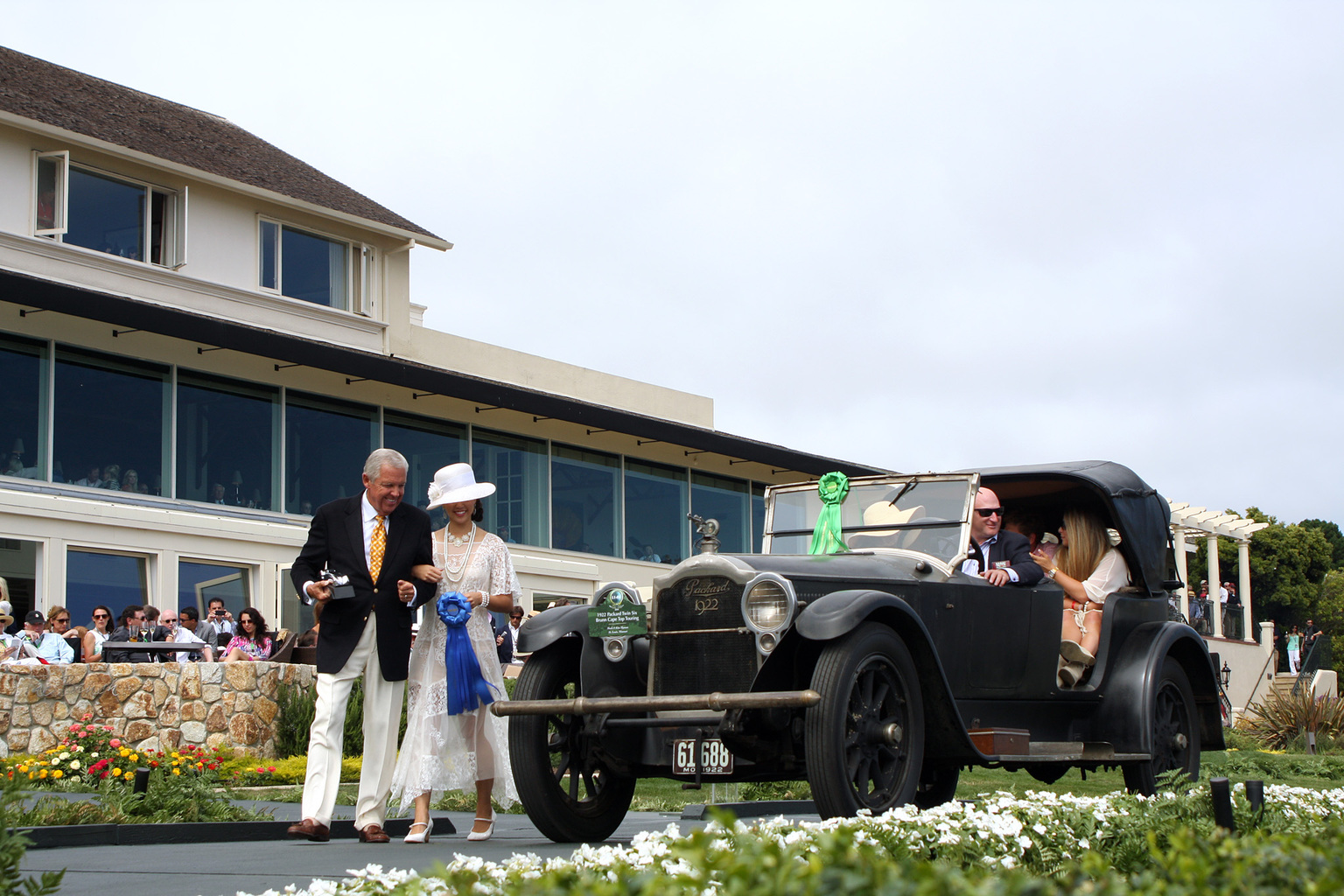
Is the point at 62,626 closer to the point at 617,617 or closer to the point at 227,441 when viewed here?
the point at 227,441

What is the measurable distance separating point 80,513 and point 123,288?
171 inches

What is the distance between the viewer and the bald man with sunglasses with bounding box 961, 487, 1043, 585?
8.75 metres

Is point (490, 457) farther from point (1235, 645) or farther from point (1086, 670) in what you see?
point (1235, 645)

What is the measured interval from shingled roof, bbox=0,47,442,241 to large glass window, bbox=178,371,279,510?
12.4ft

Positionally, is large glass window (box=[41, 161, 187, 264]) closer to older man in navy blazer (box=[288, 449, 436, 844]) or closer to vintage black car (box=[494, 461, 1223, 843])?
older man in navy blazer (box=[288, 449, 436, 844])

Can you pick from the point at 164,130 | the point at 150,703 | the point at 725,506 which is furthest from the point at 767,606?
the point at 725,506

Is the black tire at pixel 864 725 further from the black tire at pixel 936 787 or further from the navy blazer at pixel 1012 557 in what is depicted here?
the navy blazer at pixel 1012 557

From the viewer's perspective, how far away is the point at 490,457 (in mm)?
26656

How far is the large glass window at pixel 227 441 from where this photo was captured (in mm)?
21688

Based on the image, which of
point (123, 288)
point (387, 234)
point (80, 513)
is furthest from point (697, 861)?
point (387, 234)

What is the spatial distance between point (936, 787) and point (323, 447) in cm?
1655

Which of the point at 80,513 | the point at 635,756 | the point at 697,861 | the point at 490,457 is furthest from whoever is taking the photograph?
the point at 490,457

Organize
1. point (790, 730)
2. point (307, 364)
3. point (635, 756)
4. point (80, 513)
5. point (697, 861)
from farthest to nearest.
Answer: point (307, 364), point (80, 513), point (635, 756), point (790, 730), point (697, 861)

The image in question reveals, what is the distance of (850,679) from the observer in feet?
21.6
